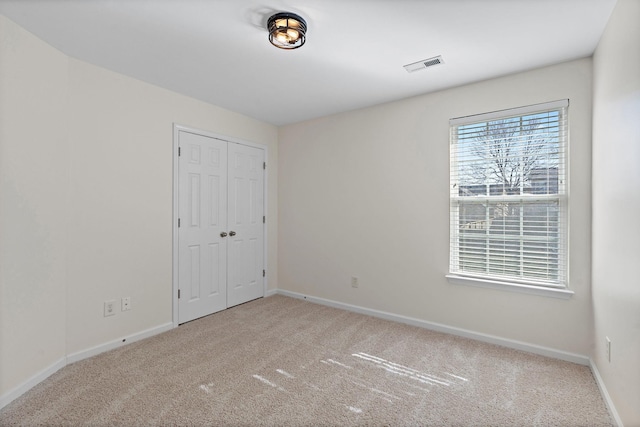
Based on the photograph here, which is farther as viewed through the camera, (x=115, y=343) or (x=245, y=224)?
(x=245, y=224)

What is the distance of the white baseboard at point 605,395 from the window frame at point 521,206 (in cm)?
53

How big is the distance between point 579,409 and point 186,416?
94.7 inches

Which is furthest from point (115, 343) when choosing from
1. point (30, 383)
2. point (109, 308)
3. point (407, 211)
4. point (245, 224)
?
point (407, 211)

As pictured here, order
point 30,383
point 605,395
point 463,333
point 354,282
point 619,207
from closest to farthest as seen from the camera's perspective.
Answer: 1. point 619,207
2. point 605,395
3. point 30,383
4. point 463,333
5. point 354,282

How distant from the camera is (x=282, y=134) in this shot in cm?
452

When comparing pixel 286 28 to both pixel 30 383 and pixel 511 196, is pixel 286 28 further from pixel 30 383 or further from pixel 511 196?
pixel 30 383

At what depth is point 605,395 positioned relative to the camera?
2012mm

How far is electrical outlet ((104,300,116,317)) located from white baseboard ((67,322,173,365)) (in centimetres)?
25

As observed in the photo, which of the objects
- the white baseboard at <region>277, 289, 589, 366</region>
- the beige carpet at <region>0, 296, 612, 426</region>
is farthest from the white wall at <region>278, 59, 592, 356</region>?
the beige carpet at <region>0, 296, 612, 426</region>

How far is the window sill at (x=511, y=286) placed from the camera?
2.57 m

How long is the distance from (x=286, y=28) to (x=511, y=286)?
9.04 feet

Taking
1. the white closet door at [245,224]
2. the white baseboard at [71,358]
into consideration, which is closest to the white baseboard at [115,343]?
the white baseboard at [71,358]

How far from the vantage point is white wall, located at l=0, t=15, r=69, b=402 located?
2.03 meters

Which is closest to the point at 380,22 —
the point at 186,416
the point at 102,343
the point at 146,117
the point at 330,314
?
the point at 146,117
